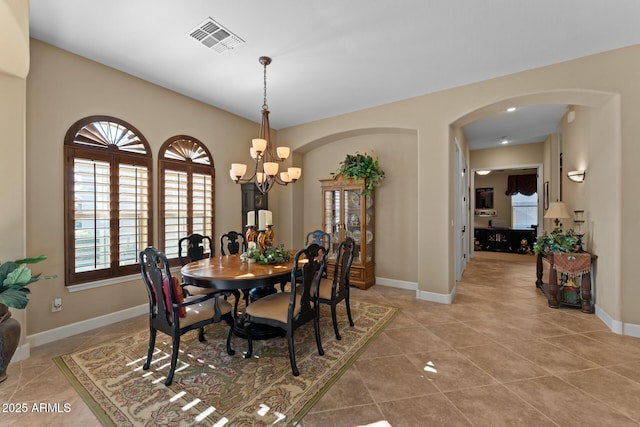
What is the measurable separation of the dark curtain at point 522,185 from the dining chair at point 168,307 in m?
10.2

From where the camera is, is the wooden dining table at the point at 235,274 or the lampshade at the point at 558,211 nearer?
the wooden dining table at the point at 235,274

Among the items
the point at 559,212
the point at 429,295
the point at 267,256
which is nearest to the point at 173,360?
the point at 267,256

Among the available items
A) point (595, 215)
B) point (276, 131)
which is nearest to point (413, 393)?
point (595, 215)

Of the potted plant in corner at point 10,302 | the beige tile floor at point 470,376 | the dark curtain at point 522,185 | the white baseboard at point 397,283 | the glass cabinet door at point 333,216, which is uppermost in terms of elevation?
the dark curtain at point 522,185

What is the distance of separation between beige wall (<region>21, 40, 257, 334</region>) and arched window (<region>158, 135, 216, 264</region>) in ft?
0.44

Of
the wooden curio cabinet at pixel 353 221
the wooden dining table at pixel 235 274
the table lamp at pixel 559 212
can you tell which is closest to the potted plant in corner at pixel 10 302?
the wooden dining table at pixel 235 274

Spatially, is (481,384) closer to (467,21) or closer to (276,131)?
(467,21)

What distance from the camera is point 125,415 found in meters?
Result: 1.81

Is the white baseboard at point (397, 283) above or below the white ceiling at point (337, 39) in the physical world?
below

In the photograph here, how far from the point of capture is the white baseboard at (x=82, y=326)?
2.74 meters

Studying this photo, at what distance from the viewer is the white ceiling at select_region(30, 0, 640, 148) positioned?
2.35 m

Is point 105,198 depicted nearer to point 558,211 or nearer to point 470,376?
point 470,376

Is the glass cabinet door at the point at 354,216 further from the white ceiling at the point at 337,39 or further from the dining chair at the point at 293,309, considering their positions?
the dining chair at the point at 293,309

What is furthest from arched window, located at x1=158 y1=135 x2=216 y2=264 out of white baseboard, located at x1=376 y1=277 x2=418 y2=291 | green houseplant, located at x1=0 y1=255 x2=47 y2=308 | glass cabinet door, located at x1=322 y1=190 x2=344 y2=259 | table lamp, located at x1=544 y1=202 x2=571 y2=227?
table lamp, located at x1=544 y1=202 x2=571 y2=227
